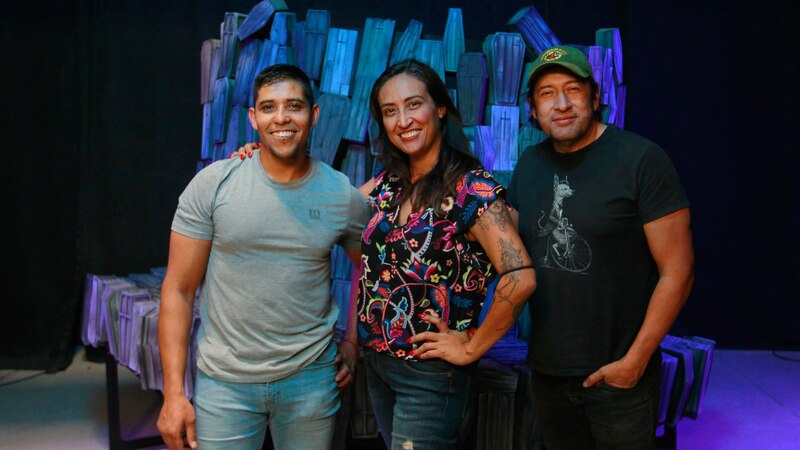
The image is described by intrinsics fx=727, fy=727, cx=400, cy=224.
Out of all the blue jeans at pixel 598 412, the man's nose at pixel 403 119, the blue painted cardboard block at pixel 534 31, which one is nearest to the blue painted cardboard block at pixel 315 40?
the blue painted cardboard block at pixel 534 31

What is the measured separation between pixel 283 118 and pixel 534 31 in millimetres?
1637

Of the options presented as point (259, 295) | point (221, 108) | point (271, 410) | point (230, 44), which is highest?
point (230, 44)

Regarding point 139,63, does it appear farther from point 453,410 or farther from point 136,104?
point 453,410

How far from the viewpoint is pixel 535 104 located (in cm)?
196

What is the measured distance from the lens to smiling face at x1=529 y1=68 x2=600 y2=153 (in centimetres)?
186

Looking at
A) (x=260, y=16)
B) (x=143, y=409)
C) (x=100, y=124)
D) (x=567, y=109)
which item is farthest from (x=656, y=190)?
(x=100, y=124)

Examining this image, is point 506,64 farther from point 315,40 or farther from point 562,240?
point 562,240

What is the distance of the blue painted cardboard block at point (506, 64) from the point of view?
3021 millimetres

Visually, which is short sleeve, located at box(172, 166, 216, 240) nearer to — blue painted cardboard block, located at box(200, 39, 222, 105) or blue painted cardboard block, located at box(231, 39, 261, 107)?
blue painted cardboard block, located at box(231, 39, 261, 107)

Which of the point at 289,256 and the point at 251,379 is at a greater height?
the point at 289,256

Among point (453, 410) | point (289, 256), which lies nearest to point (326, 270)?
point (289, 256)

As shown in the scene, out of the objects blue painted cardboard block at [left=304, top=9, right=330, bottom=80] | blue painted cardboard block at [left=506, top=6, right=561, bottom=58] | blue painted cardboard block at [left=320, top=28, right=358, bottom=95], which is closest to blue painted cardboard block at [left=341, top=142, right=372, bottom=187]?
Result: blue painted cardboard block at [left=320, top=28, right=358, bottom=95]

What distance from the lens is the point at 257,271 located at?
178 centimetres

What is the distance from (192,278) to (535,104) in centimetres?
101
